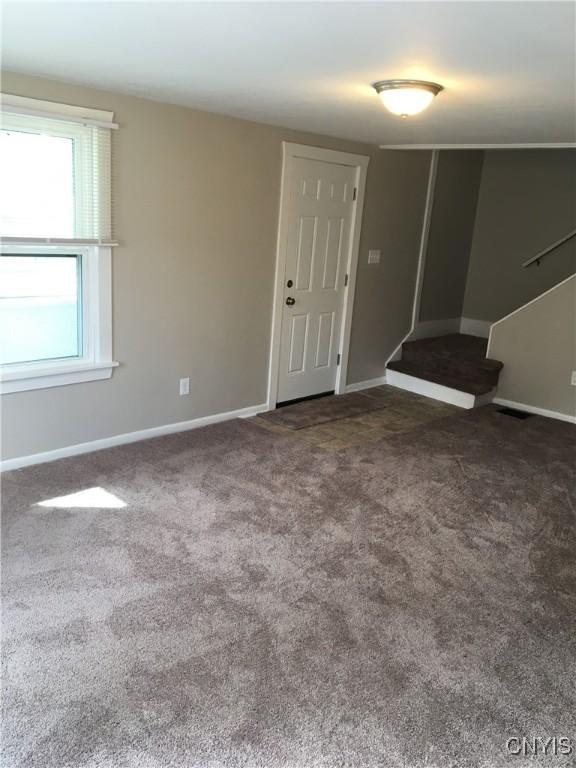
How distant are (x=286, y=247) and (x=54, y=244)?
6.10 ft

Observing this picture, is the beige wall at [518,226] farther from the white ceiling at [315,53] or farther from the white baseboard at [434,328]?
the white ceiling at [315,53]

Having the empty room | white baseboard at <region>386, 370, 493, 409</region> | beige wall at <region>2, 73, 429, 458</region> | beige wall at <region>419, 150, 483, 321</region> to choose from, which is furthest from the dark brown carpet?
beige wall at <region>419, 150, 483, 321</region>

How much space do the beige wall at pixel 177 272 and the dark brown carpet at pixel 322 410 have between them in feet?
0.89

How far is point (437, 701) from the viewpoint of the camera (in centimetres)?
207

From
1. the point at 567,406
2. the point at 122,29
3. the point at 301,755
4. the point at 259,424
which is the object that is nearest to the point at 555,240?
the point at 567,406

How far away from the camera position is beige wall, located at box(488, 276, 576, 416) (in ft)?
16.6

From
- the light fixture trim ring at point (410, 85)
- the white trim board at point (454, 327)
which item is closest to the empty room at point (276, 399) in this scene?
the light fixture trim ring at point (410, 85)

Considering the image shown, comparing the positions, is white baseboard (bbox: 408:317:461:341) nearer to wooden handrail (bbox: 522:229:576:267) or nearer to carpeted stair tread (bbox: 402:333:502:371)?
carpeted stair tread (bbox: 402:333:502:371)

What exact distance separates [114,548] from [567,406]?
3.99 metres

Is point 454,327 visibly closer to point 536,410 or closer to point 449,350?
point 449,350

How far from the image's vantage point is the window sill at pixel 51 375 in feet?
11.2

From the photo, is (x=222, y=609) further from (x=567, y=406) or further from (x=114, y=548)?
(x=567, y=406)

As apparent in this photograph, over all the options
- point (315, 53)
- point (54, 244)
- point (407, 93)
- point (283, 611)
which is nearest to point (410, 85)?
point (407, 93)

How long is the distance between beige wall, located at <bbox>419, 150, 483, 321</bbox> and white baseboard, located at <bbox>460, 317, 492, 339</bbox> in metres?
0.19
